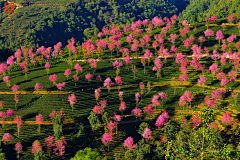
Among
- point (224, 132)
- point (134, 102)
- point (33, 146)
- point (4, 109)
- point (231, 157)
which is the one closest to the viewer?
point (231, 157)

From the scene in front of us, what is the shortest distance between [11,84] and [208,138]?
172133mm

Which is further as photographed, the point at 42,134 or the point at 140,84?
the point at 140,84

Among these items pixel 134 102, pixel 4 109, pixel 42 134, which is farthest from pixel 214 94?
pixel 4 109

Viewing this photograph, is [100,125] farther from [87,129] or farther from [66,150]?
[66,150]

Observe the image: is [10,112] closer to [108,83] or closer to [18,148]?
[18,148]

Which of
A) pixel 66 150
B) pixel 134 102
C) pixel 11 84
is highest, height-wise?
pixel 11 84

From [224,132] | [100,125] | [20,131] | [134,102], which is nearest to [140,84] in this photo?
[134,102]

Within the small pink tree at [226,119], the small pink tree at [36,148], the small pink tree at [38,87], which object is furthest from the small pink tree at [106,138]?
the small pink tree at [38,87]

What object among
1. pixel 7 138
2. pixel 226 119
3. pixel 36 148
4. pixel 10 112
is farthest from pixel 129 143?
pixel 10 112

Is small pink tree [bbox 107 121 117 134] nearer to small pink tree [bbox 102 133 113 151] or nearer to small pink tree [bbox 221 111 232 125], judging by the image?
small pink tree [bbox 102 133 113 151]

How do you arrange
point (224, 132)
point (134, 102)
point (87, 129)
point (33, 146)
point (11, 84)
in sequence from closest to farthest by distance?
point (33, 146) → point (224, 132) → point (87, 129) → point (134, 102) → point (11, 84)

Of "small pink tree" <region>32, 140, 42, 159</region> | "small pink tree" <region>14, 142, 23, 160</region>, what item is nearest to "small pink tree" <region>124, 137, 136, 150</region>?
"small pink tree" <region>32, 140, 42, 159</region>

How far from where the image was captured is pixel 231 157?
33.1 meters

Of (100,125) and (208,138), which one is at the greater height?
(208,138)
